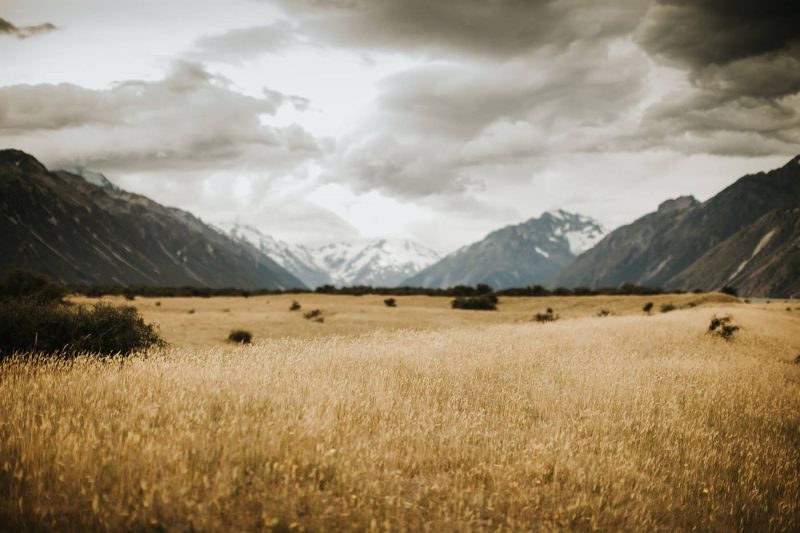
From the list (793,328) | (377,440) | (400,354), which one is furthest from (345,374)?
(793,328)

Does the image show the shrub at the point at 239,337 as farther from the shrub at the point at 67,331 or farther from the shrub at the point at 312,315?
the shrub at the point at 312,315

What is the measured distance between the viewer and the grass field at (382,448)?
13.1ft

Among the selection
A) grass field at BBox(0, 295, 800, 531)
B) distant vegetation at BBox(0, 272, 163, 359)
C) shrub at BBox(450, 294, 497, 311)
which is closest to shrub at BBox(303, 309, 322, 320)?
shrub at BBox(450, 294, 497, 311)

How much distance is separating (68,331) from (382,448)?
1154cm

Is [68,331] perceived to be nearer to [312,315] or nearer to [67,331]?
[67,331]

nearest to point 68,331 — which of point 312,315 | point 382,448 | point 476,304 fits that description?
point 382,448

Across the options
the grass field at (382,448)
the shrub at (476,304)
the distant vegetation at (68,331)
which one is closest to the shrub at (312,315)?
the shrub at (476,304)

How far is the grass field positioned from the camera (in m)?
3.98

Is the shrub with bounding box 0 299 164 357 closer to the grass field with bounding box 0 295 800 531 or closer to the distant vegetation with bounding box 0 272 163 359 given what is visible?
the distant vegetation with bounding box 0 272 163 359

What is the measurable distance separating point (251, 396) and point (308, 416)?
4.03 ft

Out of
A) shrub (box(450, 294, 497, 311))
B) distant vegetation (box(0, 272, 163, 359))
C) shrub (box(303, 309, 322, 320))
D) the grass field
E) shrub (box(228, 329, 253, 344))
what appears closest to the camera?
the grass field

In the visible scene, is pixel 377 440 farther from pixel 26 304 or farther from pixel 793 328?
pixel 793 328

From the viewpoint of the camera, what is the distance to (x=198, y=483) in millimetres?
4016

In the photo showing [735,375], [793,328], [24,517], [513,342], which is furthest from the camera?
[793,328]
